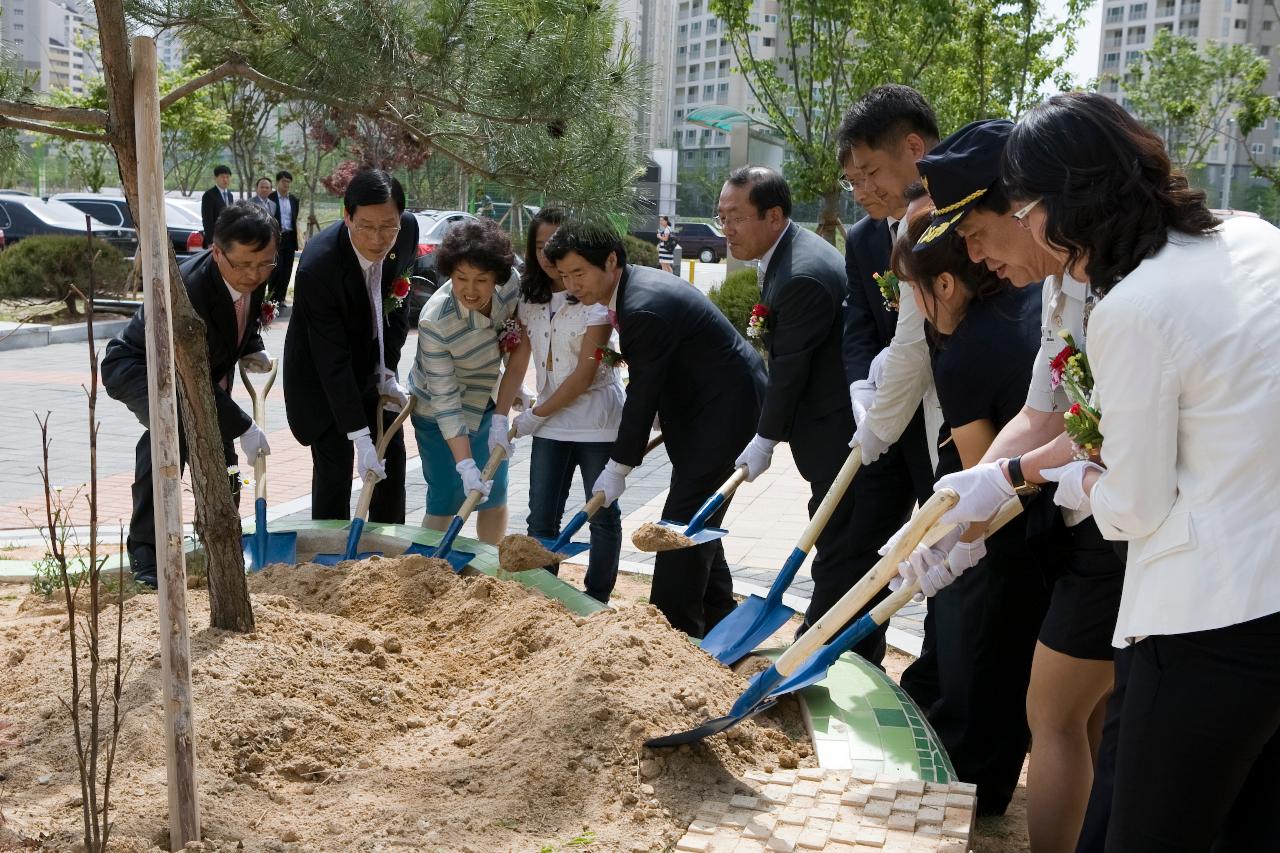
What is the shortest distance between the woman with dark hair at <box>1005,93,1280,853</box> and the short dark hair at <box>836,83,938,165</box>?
1.82 m

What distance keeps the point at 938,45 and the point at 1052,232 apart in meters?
12.9

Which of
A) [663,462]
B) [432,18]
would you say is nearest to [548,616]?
[432,18]

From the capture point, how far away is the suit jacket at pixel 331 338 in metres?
4.71

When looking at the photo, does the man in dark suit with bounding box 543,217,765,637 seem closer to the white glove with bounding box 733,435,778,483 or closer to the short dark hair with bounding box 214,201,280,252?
the white glove with bounding box 733,435,778,483

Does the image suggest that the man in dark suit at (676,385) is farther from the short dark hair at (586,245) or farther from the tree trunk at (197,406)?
the tree trunk at (197,406)

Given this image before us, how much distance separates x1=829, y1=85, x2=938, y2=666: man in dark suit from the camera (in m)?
3.81

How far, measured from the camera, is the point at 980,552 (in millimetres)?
2963

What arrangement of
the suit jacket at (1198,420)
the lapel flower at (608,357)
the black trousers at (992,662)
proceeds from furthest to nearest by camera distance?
the lapel flower at (608,357)
the black trousers at (992,662)
the suit jacket at (1198,420)

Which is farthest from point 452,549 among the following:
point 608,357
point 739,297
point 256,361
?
point 739,297

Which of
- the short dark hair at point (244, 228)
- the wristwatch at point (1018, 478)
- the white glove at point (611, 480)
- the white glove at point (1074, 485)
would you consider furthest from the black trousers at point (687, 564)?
the white glove at point (1074, 485)

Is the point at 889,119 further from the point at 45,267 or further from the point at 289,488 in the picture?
the point at 45,267

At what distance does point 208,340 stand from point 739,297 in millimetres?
8433

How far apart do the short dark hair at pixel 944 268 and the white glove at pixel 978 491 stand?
576 mm

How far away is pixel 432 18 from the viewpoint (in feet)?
10.6
